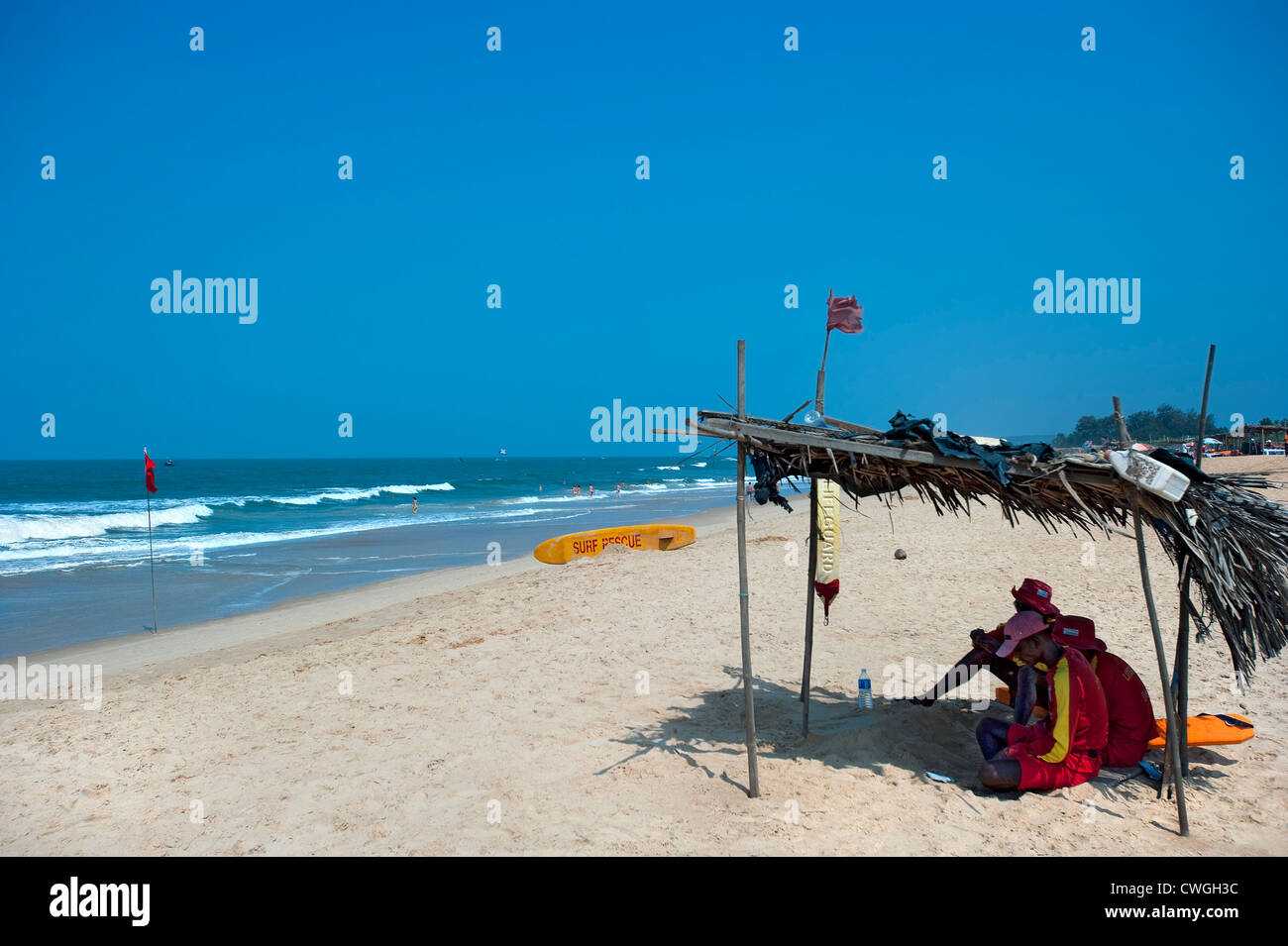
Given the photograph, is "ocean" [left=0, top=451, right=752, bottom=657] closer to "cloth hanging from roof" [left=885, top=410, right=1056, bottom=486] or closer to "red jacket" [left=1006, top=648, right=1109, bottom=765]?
"cloth hanging from roof" [left=885, top=410, right=1056, bottom=486]

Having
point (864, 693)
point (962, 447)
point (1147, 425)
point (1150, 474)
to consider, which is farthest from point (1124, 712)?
point (1147, 425)

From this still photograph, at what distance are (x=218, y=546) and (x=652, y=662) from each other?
19.8 metres

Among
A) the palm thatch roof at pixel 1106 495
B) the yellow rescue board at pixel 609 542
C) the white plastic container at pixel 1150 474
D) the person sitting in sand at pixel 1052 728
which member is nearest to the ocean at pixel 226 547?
the palm thatch roof at pixel 1106 495

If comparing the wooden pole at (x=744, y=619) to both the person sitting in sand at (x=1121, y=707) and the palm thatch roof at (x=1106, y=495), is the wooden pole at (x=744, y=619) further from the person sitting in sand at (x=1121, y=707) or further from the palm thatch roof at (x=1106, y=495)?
the person sitting in sand at (x=1121, y=707)

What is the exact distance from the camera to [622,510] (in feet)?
114

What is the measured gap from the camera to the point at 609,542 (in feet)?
51.2

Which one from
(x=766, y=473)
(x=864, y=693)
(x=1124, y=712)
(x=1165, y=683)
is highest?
(x=766, y=473)

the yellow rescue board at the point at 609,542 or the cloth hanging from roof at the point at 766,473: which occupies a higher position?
the cloth hanging from roof at the point at 766,473

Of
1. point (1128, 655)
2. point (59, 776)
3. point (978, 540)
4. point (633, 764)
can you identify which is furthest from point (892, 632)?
point (59, 776)

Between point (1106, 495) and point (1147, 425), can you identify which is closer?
point (1106, 495)

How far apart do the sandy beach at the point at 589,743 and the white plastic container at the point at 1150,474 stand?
78 centimetres

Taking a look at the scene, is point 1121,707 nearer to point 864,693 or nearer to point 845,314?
point 864,693

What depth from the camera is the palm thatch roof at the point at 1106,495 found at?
4.38 m

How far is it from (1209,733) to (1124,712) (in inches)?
25.9
